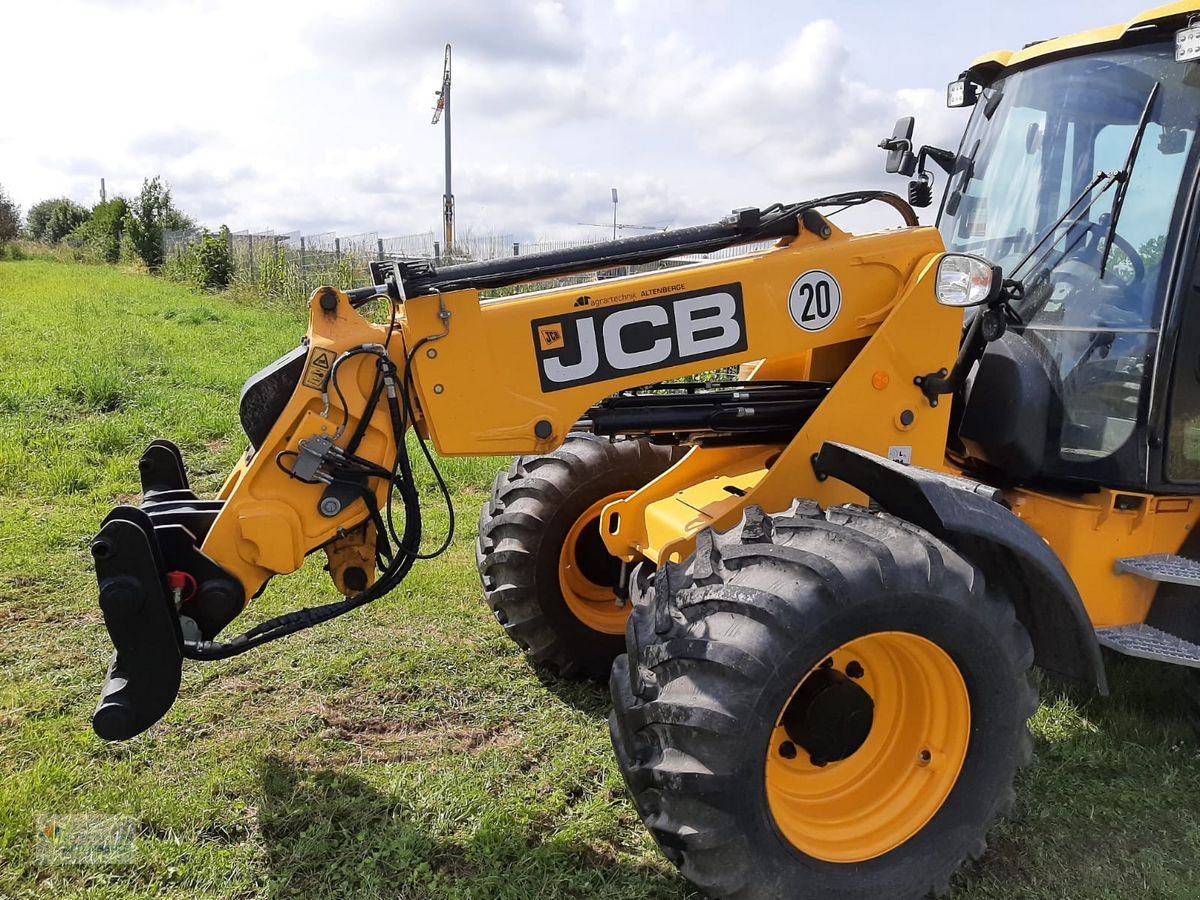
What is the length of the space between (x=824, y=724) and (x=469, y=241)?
58.0 feet

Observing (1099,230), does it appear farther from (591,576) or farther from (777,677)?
(591,576)

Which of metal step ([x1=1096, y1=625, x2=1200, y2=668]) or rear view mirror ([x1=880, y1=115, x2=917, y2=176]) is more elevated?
rear view mirror ([x1=880, y1=115, x2=917, y2=176])

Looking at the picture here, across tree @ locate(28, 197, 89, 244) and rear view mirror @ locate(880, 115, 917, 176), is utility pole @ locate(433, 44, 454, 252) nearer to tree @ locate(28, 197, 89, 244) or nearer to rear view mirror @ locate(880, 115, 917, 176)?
rear view mirror @ locate(880, 115, 917, 176)

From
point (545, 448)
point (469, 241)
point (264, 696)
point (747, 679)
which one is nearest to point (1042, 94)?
point (545, 448)

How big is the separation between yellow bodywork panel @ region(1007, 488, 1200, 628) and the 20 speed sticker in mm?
1112

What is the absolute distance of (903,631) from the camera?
8.50 feet

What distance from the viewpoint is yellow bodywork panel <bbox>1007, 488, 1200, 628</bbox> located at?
350 centimetres

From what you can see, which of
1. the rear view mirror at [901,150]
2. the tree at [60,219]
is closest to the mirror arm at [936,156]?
the rear view mirror at [901,150]

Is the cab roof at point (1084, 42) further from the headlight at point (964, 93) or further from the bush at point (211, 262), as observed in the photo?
the bush at point (211, 262)

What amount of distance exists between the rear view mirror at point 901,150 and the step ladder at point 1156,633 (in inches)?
76.2

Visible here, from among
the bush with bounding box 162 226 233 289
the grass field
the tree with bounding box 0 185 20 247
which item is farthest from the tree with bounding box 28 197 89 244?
the grass field

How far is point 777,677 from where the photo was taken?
8.05ft

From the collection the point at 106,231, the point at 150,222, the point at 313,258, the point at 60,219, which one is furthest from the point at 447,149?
the point at 60,219

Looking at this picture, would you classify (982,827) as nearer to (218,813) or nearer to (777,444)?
(777,444)
